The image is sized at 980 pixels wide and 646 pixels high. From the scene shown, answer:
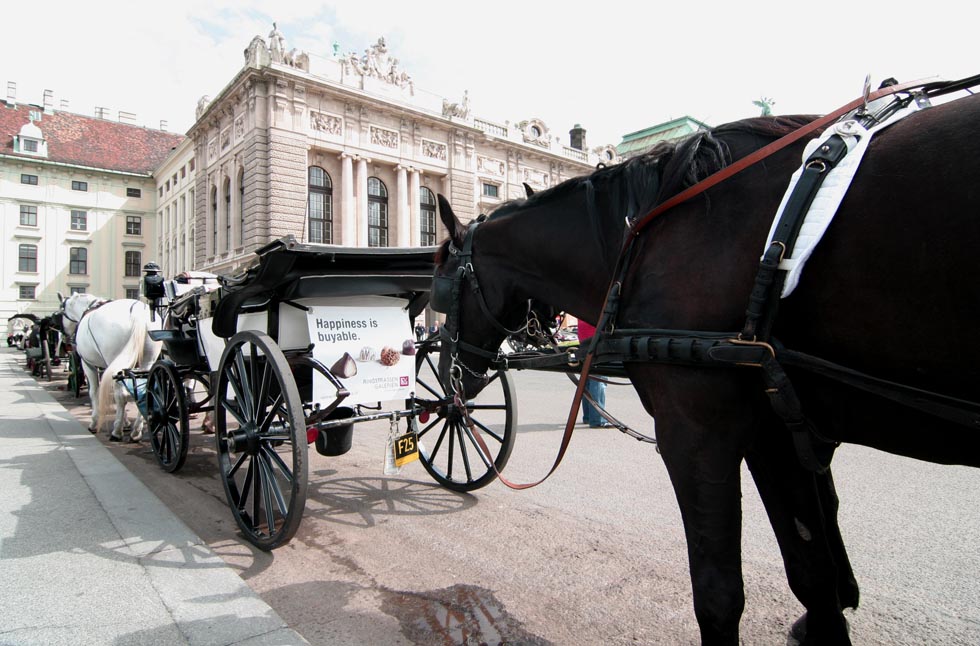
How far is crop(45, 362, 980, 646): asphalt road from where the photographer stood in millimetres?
2443

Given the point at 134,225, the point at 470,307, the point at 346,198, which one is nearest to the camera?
the point at 470,307

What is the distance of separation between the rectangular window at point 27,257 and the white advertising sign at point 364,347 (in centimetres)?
5607

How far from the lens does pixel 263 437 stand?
362cm

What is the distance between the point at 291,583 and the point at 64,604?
102 centimetres

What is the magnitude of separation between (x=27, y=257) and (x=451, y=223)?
58133 mm

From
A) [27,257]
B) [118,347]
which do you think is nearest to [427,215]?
[118,347]

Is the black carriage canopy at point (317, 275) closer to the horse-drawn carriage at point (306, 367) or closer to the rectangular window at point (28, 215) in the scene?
the horse-drawn carriage at point (306, 367)

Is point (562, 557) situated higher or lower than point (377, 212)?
lower

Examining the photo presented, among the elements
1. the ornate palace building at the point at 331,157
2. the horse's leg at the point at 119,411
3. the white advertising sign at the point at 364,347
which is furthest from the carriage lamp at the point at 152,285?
the ornate palace building at the point at 331,157

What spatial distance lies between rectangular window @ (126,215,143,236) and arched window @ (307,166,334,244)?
28.8 metres

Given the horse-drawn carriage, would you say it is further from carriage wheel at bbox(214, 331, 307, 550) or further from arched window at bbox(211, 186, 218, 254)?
arched window at bbox(211, 186, 218, 254)

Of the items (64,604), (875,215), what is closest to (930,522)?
(875,215)

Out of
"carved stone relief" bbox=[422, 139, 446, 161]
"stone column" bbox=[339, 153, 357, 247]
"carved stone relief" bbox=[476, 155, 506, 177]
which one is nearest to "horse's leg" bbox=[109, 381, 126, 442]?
"stone column" bbox=[339, 153, 357, 247]

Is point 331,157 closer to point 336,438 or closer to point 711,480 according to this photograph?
point 336,438
